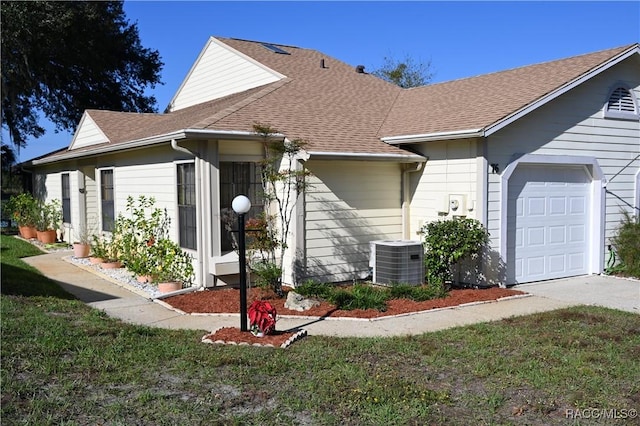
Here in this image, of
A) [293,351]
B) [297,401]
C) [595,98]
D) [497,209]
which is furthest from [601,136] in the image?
[297,401]

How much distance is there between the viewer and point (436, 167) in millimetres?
10930

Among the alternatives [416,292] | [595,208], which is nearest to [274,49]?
[595,208]

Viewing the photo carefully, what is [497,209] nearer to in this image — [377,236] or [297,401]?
[377,236]

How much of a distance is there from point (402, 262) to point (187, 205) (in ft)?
13.5

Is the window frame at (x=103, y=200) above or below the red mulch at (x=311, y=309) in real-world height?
above

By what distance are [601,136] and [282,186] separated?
6.79 meters

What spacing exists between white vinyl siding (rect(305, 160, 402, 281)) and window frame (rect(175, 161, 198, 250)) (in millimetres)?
2035

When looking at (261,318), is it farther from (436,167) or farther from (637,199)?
(637,199)

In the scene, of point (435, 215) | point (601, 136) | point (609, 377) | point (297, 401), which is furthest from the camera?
point (601, 136)

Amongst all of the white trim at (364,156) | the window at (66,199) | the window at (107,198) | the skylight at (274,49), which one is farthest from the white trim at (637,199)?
the window at (66,199)

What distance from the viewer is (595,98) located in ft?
37.8

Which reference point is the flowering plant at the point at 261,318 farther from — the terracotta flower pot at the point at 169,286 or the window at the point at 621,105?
the window at the point at 621,105

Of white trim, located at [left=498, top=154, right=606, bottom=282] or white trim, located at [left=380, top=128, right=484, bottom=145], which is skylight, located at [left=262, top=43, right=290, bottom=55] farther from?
white trim, located at [left=498, top=154, right=606, bottom=282]

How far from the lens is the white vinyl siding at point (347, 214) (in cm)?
1029
